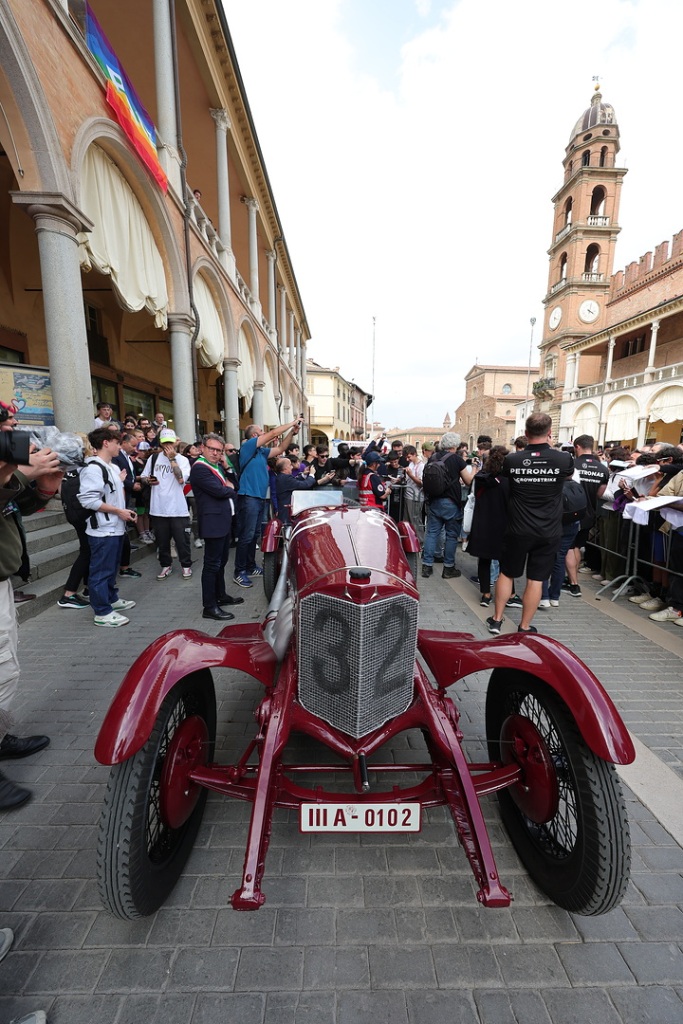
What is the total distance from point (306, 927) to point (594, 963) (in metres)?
1.02

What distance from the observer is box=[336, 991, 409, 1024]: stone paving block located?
1344mm

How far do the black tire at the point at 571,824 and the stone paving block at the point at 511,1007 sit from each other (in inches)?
12.7

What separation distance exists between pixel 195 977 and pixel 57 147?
7.93 m

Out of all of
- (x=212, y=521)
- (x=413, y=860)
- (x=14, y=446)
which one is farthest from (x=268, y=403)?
(x=413, y=860)

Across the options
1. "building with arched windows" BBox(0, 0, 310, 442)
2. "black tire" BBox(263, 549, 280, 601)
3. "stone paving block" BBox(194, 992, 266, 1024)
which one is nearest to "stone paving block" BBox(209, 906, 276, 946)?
"stone paving block" BBox(194, 992, 266, 1024)

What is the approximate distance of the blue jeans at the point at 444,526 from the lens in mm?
6027

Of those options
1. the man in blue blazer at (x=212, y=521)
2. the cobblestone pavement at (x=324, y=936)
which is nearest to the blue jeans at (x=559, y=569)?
the cobblestone pavement at (x=324, y=936)

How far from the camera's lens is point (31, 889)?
5.71ft

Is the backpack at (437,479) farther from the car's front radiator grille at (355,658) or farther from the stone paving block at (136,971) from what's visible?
the stone paving block at (136,971)

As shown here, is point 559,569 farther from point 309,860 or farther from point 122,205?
point 122,205

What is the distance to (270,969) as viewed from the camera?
148 cm

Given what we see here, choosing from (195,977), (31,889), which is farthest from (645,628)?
(31,889)

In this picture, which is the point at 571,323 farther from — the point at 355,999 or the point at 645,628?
the point at 355,999

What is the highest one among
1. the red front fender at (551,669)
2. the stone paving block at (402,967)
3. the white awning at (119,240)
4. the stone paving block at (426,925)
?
the white awning at (119,240)
